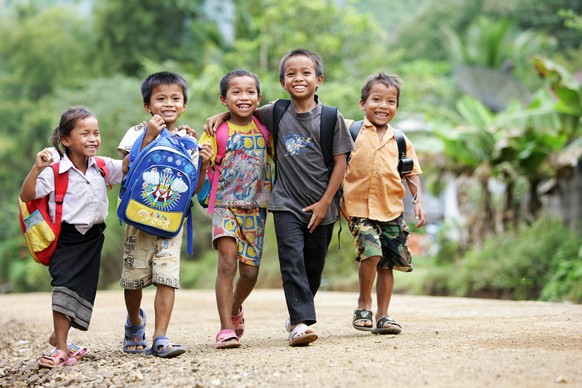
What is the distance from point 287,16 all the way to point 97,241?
16998 mm

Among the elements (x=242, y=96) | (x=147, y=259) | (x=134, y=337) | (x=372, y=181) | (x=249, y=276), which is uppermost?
(x=242, y=96)

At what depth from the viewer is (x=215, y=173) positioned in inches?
223

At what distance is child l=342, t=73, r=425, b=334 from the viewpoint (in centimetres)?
584

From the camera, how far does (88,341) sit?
6.85m

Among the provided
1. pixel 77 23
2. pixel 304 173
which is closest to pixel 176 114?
pixel 304 173

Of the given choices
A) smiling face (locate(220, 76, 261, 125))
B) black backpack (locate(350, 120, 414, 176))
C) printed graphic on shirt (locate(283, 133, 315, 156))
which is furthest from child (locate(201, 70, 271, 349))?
black backpack (locate(350, 120, 414, 176))

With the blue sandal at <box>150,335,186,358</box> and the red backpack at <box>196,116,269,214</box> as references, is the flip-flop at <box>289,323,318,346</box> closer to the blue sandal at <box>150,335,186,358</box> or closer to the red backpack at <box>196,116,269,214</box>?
the blue sandal at <box>150,335,186,358</box>

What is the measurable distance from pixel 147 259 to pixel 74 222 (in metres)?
0.53

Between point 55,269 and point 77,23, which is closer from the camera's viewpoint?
point 55,269

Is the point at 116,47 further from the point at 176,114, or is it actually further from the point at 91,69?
the point at 176,114

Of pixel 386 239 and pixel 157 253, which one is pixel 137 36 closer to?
pixel 386 239

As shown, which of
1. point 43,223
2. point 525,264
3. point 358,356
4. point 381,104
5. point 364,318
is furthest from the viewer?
point 525,264

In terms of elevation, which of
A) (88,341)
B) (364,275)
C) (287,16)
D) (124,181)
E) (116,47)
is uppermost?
(116,47)

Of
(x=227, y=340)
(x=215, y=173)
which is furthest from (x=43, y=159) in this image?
(x=227, y=340)
